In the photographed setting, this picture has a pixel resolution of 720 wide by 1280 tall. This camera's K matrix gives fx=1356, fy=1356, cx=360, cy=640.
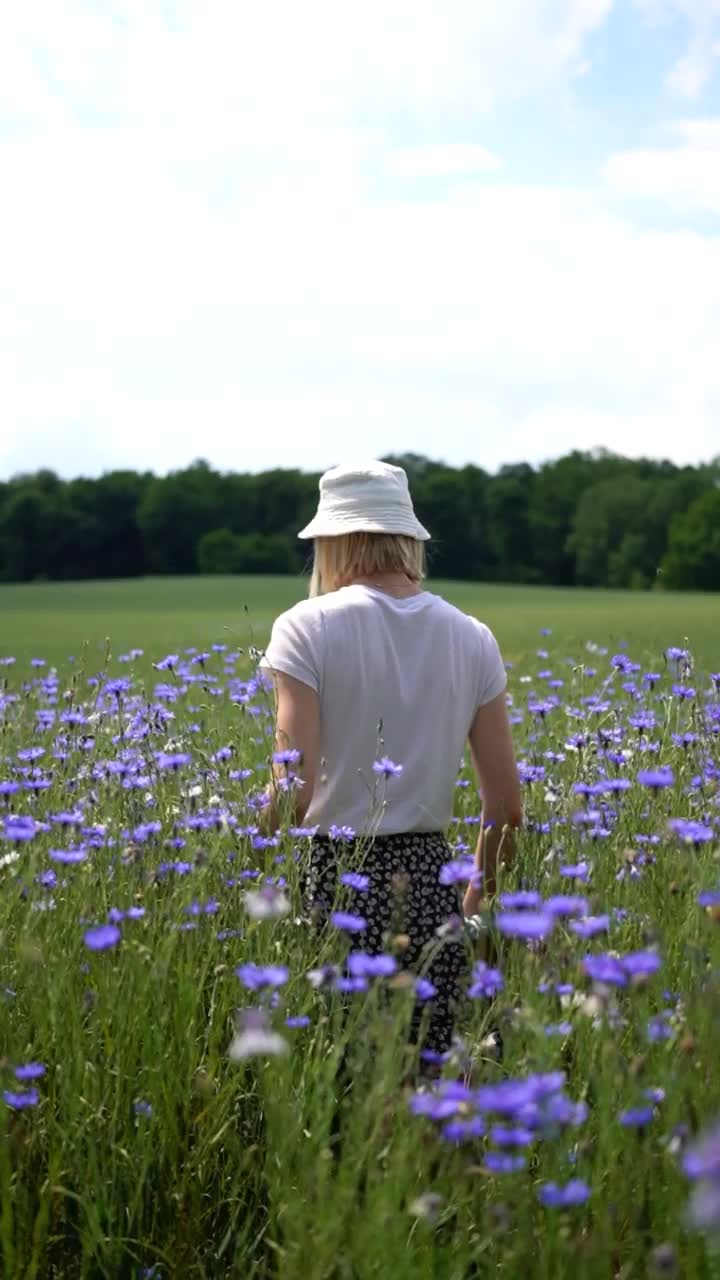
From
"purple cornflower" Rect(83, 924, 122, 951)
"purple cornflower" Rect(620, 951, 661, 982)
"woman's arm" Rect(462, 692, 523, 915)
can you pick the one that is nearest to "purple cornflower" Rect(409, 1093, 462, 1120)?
"purple cornflower" Rect(620, 951, 661, 982)

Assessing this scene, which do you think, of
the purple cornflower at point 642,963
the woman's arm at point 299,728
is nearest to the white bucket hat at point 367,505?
the woman's arm at point 299,728

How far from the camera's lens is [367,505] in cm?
301

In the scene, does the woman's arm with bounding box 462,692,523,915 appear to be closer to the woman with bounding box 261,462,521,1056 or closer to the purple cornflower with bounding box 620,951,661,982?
the woman with bounding box 261,462,521,1056

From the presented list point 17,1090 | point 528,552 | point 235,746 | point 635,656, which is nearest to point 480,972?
point 17,1090

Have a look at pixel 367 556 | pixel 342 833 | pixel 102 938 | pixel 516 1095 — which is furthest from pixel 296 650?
pixel 516 1095

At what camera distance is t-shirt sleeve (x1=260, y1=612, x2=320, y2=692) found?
291cm

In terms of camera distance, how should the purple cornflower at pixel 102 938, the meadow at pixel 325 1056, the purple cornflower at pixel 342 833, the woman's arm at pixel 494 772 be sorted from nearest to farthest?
the meadow at pixel 325 1056, the purple cornflower at pixel 102 938, the purple cornflower at pixel 342 833, the woman's arm at pixel 494 772

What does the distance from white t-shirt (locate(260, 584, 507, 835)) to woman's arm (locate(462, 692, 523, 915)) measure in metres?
0.11

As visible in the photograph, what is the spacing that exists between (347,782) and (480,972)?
1136 millimetres

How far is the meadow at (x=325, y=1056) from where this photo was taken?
1746 millimetres

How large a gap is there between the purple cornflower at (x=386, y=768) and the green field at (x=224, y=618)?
56.9 inches

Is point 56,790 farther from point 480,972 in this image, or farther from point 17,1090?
point 480,972

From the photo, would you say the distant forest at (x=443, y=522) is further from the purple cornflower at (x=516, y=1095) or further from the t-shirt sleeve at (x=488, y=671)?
the purple cornflower at (x=516, y=1095)

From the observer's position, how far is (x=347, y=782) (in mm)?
3037
